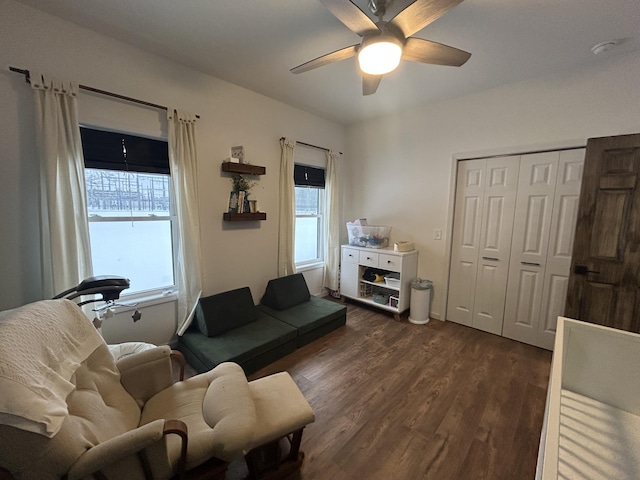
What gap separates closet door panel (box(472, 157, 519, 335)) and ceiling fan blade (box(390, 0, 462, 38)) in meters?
2.05

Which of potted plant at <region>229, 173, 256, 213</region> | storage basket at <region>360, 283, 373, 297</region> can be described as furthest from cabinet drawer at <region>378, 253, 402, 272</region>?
potted plant at <region>229, 173, 256, 213</region>

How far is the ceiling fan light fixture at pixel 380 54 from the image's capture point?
147cm

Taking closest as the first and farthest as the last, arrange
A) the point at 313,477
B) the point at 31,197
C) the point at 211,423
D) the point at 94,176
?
the point at 211,423 → the point at 313,477 → the point at 31,197 → the point at 94,176

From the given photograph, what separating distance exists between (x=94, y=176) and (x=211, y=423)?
207 cm

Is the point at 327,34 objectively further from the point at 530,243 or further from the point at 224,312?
the point at 530,243

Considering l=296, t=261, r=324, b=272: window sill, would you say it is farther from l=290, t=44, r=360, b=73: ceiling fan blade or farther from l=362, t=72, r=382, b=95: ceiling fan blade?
l=290, t=44, r=360, b=73: ceiling fan blade

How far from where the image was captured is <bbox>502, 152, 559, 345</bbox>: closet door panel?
8.55 ft

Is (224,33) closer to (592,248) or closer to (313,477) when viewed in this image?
(313,477)

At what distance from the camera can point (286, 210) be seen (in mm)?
3291

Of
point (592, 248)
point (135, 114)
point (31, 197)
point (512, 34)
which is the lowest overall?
point (592, 248)

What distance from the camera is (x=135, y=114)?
2176mm

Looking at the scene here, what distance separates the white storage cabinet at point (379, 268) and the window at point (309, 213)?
49 cm

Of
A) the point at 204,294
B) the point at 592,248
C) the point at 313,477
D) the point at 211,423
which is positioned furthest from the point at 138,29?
the point at 592,248

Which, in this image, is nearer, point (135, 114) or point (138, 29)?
point (138, 29)
